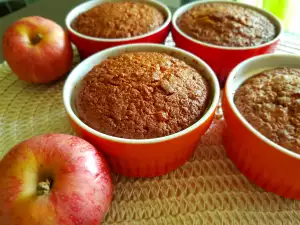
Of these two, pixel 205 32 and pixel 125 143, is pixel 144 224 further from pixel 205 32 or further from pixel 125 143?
pixel 205 32

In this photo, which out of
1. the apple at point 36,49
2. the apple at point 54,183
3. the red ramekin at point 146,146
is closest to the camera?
the apple at point 54,183

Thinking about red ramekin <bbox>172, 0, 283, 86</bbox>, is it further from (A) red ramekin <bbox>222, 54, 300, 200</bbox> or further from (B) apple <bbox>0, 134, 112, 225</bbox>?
(B) apple <bbox>0, 134, 112, 225</bbox>

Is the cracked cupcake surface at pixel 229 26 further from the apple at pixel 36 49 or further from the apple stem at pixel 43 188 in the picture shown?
the apple stem at pixel 43 188

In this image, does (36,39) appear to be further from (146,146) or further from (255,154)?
(255,154)

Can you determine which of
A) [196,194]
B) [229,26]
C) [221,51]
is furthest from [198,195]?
[229,26]

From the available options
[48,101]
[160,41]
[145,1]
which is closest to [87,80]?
[48,101]

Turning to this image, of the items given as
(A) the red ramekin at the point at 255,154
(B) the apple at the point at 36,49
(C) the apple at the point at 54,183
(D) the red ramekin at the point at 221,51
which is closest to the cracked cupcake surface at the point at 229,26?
(D) the red ramekin at the point at 221,51
